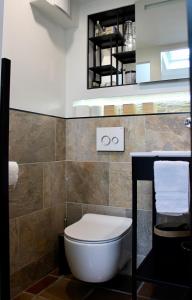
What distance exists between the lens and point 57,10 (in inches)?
77.0

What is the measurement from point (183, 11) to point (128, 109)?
32.5 inches

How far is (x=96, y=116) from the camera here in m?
2.14

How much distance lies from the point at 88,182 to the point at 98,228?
1.63 ft

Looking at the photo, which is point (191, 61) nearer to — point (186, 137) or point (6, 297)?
point (6, 297)

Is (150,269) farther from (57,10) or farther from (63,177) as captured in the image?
(57,10)

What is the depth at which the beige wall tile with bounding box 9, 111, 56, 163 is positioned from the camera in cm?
168

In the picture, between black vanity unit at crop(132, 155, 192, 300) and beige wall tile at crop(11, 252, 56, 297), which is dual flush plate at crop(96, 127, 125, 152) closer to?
black vanity unit at crop(132, 155, 192, 300)

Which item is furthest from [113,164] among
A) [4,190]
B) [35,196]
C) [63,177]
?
[4,190]

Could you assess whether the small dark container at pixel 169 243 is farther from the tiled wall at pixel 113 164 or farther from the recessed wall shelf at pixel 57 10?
the recessed wall shelf at pixel 57 10

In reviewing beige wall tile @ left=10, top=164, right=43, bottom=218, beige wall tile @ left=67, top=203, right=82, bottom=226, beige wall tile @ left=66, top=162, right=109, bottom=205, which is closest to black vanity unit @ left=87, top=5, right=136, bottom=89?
beige wall tile @ left=66, top=162, right=109, bottom=205

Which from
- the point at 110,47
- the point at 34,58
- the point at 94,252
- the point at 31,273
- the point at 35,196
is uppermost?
the point at 110,47

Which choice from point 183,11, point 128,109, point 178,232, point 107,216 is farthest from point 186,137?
point 183,11

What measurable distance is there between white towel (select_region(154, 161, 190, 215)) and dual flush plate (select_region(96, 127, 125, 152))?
2.33 ft

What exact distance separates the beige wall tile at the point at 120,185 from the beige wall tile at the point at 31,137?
1.67 ft
